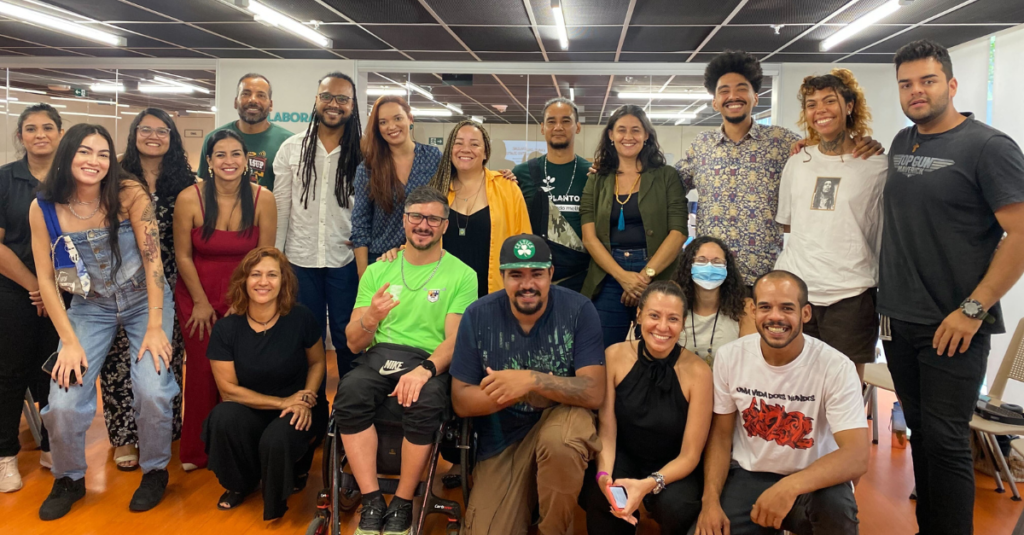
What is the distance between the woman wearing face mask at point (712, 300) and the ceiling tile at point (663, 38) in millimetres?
3811

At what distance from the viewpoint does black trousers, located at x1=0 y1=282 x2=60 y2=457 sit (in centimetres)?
317

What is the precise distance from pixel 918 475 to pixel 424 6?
194 inches

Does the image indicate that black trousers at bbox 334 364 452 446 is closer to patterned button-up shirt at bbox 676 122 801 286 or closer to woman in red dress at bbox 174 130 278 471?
woman in red dress at bbox 174 130 278 471

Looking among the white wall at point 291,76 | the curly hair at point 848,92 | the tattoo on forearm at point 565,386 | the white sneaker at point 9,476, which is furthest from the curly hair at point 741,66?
the white wall at point 291,76

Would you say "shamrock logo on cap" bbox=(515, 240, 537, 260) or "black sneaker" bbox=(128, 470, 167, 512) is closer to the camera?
"shamrock logo on cap" bbox=(515, 240, 537, 260)

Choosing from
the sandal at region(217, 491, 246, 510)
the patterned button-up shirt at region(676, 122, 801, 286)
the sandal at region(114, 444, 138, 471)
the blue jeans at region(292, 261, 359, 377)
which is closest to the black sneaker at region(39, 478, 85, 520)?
the sandal at region(114, 444, 138, 471)

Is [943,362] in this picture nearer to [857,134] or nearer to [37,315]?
[857,134]

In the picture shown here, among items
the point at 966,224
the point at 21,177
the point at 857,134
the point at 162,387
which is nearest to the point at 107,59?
the point at 21,177

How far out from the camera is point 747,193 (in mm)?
3020

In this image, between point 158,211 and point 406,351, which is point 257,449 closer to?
point 406,351

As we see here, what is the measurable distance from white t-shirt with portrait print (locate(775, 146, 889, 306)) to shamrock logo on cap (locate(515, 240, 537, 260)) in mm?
1280

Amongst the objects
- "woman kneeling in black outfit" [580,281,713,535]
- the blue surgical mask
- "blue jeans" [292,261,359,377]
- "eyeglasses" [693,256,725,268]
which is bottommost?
"woman kneeling in black outfit" [580,281,713,535]

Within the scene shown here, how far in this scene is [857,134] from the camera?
2.73 meters

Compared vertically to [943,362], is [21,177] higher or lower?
higher
